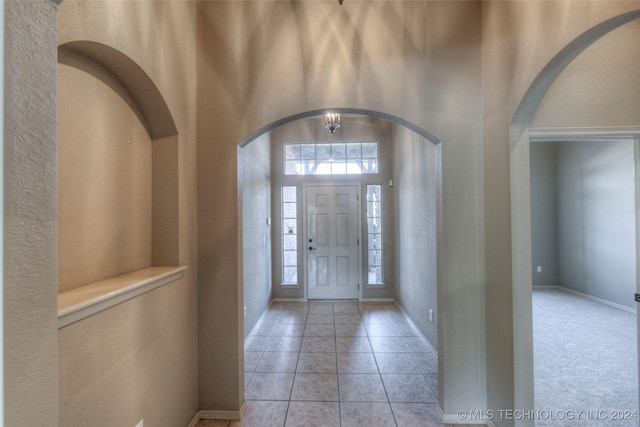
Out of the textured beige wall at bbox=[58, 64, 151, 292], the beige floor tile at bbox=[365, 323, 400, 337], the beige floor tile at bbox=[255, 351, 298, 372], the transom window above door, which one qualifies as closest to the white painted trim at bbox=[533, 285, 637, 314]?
the beige floor tile at bbox=[365, 323, 400, 337]

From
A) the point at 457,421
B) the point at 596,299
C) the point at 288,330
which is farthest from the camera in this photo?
the point at 596,299

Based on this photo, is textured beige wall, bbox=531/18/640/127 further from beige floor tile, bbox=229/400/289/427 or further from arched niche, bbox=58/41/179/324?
beige floor tile, bbox=229/400/289/427

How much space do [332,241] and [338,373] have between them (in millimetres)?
2522

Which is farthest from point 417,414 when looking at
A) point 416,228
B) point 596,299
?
point 596,299

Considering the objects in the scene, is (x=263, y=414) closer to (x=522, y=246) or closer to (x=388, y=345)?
(x=388, y=345)

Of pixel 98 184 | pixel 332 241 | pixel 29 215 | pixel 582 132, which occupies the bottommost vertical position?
pixel 332 241

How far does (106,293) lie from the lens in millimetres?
1168

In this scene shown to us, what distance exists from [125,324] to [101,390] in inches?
10.6

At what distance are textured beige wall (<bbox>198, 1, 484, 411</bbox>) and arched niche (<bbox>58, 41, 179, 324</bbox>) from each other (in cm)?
31

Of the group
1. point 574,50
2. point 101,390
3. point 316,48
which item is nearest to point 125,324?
point 101,390

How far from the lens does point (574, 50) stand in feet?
4.41

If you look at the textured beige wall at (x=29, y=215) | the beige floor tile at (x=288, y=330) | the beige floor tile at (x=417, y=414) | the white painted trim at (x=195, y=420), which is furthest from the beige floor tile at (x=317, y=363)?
the textured beige wall at (x=29, y=215)

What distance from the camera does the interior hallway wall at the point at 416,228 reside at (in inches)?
118

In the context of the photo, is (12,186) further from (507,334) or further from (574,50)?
(507,334)
